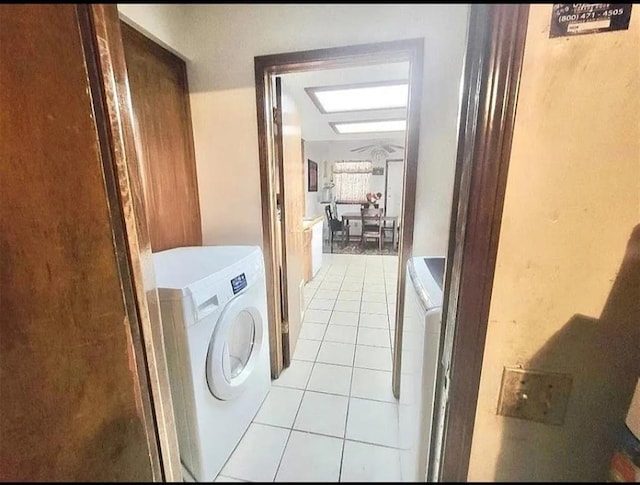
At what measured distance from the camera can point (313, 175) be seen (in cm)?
608

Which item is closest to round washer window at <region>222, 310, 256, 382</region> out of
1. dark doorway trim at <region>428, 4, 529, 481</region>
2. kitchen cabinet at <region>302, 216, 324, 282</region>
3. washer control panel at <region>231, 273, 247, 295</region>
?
washer control panel at <region>231, 273, 247, 295</region>

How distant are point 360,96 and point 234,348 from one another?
228 cm

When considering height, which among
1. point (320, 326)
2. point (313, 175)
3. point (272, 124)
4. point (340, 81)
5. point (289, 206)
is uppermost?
point (340, 81)

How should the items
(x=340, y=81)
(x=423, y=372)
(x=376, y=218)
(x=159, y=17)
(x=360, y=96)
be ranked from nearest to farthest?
(x=159, y=17)
(x=423, y=372)
(x=340, y=81)
(x=360, y=96)
(x=376, y=218)

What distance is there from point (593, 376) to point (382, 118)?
131 inches

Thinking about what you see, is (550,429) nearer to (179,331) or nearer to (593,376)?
(593,376)

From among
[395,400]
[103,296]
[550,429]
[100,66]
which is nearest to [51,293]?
[103,296]

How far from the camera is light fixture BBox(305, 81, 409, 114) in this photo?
86.2 inches

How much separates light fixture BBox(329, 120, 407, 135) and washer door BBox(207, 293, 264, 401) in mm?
3024

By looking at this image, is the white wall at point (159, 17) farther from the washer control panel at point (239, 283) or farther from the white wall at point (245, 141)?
the washer control panel at point (239, 283)

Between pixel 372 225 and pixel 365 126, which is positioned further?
pixel 372 225

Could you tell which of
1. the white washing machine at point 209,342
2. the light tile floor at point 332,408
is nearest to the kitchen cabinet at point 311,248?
the light tile floor at point 332,408

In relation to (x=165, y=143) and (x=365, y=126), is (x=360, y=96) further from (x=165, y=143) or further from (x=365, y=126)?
(x=165, y=143)

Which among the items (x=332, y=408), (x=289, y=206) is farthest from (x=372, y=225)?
(x=332, y=408)
